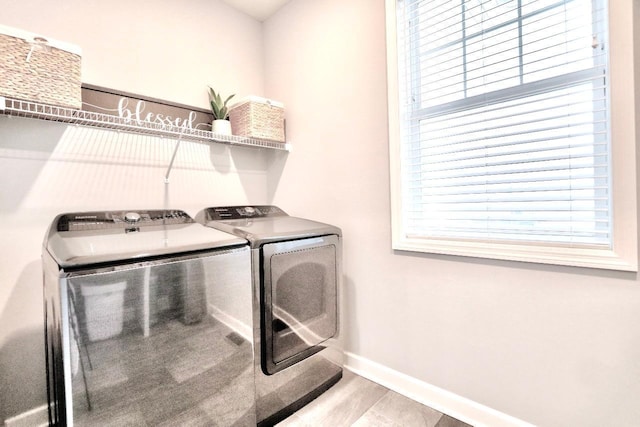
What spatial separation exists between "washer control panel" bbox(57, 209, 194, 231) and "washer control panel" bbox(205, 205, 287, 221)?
15 cm

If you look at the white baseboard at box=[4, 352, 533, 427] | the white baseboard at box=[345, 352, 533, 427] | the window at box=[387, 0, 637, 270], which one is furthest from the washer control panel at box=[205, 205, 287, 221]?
the white baseboard at box=[345, 352, 533, 427]

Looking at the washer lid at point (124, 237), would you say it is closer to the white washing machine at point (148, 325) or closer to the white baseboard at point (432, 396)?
the white washing machine at point (148, 325)

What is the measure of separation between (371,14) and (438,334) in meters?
1.87

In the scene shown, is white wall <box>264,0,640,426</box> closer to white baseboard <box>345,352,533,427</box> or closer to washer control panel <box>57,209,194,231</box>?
white baseboard <box>345,352,533,427</box>

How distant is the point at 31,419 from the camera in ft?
4.86

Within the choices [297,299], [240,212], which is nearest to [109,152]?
[240,212]

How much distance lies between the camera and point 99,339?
1.01m

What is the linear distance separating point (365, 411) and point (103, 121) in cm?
198

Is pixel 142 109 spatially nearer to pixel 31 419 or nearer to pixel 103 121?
pixel 103 121

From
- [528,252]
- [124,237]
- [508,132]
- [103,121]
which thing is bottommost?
[528,252]

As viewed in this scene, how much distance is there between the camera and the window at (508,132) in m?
1.18

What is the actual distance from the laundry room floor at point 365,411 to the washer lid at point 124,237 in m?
0.97

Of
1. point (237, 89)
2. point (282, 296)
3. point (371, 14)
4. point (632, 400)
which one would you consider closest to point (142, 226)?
point (282, 296)

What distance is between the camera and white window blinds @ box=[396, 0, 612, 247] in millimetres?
1206
